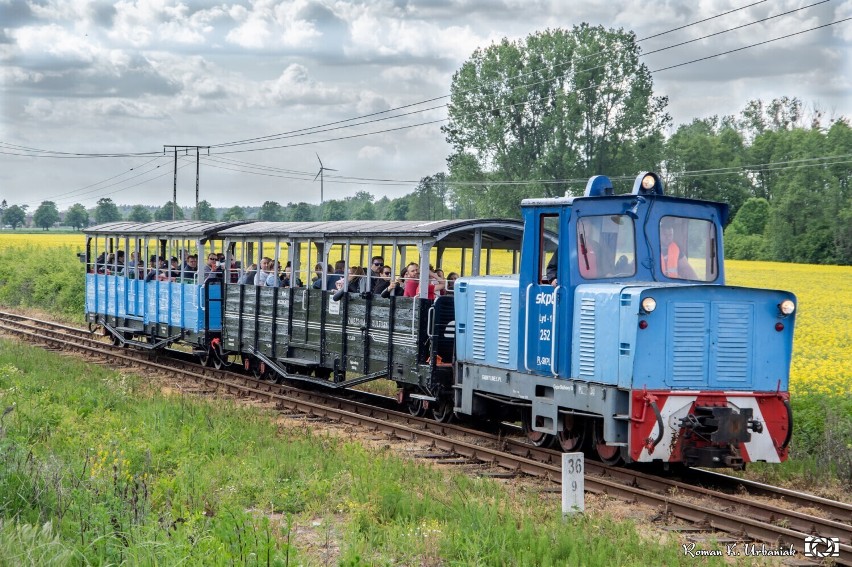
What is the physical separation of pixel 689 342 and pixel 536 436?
2740 mm

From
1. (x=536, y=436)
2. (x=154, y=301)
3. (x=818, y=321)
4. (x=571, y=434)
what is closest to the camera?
(x=571, y=434)

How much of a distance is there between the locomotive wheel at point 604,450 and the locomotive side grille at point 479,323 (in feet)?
7.22

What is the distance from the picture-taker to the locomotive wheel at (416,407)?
15.8 m

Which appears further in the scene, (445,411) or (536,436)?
(445,411)

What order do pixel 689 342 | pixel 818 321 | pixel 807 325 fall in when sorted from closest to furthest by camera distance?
pixel 689 342
pixel 807 325
pixel 818 321

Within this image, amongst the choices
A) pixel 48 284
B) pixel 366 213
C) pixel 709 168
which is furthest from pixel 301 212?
pixel 48 284

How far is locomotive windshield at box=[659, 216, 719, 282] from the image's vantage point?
11906mm

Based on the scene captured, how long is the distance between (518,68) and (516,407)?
1901 inches

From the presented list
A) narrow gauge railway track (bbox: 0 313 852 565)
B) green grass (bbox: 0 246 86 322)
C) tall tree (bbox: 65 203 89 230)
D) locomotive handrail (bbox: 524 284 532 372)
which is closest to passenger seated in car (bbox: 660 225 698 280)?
locomotive handrail (bbox: 524 284 532 372)

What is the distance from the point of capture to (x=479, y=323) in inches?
536

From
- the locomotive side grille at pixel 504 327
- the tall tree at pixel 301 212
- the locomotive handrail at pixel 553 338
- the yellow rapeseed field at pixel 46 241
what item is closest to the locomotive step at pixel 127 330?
the locomotive side grille at pixel 504 327

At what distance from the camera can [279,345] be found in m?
18.8

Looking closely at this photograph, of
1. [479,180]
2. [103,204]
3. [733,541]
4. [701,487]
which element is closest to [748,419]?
[701,487]

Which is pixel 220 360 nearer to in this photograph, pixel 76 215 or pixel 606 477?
pixel 606 477
